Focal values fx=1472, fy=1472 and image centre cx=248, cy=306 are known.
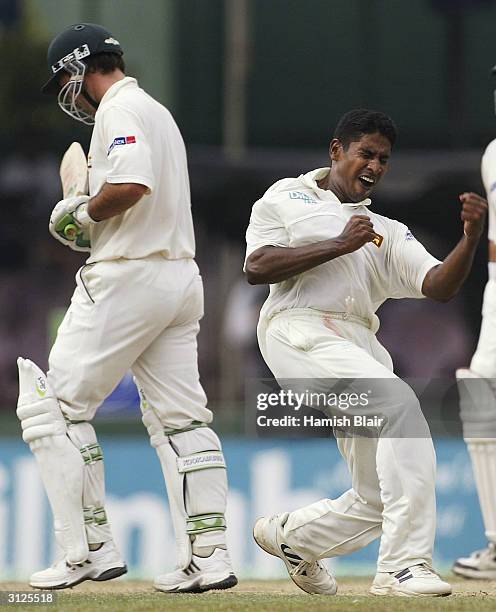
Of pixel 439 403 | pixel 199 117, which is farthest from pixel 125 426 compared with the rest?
pixel 199 117

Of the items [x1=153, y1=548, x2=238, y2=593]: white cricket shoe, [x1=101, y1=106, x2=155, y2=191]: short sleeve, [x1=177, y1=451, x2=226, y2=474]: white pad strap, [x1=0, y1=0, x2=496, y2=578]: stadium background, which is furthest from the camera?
[x1=0, y1=0, x2=496, y2=578]: stadium background

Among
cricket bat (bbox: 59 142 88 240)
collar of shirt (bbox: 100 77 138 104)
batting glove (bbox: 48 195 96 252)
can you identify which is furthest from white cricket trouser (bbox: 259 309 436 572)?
collar of shirt (bbox: 100 77 138 104)

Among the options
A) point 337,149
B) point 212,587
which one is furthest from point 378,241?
point 212,587

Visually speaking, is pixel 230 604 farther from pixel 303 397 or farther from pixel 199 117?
pixel 199 117

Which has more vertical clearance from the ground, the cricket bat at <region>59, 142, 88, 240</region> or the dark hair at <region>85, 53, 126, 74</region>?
the dark hair at <region>85, 53, 126, 74</region>

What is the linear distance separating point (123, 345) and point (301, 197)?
0.88m

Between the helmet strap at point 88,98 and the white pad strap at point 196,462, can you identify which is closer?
the white pad strap at point 196,462

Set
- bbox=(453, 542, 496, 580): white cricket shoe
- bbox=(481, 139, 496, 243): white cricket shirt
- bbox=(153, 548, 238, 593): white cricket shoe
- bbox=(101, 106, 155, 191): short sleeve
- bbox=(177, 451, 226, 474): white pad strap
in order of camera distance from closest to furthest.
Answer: bbox=(101, 106, 155, 191): short sleeve
bbox=(153, 548, 238, 593): white cricket shoe
bbox=(177, 451, 226, 474): white pad strap
bbox=(481, 139, 496, 243): white cricket shirt
bbox=(453, 542, 496, 580): white cricket shoe

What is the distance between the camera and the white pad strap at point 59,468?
550 centimetres

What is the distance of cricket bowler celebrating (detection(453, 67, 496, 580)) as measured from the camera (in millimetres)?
6492

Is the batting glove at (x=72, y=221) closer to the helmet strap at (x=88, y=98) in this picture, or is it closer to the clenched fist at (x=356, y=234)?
the helmet strap at (x=88, y=98)

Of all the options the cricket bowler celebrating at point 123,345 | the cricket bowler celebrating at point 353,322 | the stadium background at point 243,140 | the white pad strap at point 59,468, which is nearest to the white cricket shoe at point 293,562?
the cricket bowler celebrating at point 353,322

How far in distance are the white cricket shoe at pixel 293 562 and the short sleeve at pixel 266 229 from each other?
1046mm

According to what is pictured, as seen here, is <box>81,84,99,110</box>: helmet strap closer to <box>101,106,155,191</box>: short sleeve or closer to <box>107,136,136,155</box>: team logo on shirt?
<box>101,106,155,191</box>: short sleeve
